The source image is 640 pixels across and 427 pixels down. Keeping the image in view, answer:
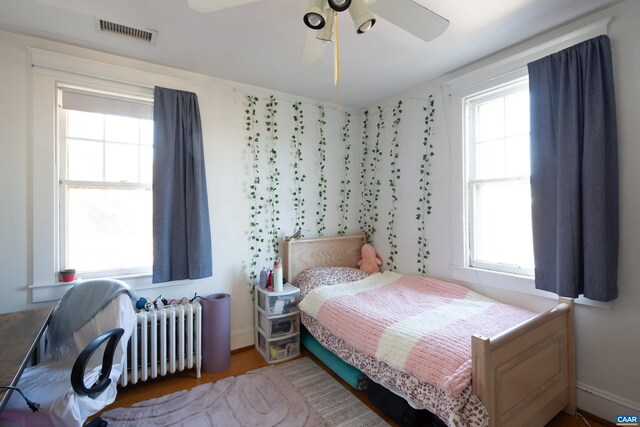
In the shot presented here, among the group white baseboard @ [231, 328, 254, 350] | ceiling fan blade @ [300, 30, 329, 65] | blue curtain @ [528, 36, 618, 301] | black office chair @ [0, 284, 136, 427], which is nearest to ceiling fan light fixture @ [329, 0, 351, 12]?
ceiling fan blade @ [300, 30, 329, 65]

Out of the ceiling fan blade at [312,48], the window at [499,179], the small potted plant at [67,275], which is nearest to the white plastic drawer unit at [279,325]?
the small potted plant at [67,275]

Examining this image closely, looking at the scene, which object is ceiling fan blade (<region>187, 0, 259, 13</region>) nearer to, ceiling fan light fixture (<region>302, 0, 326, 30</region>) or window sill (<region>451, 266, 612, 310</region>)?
ceiling fan light fixture (<region>302, 0, 326, 30</region>)

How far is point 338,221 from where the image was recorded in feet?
11.6

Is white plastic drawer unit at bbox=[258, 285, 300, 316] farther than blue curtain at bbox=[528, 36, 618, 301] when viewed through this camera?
Yes

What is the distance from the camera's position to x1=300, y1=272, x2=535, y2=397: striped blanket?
1.55 m

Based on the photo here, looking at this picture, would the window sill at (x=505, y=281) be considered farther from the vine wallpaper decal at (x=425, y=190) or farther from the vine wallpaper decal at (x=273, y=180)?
the vine wallpaper decal at (x=273, y=180)

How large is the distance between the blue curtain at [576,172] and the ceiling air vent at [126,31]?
2728 mm

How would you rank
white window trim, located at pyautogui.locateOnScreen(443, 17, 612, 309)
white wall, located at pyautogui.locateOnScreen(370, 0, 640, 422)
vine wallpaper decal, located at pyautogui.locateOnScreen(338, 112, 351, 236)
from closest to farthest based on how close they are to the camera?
1. white wall, located at pyautogui.locateOnScreen(370, 0, 640, 422)
2. white window trim, located at pyautogui.locateOnScreen(443, 17, 612, 309)
3. vine wallpaper decal, located at pyautogui.locateOnScreen(338, 112, 351, 236)

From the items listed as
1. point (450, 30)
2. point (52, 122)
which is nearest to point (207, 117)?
point (52, 122)

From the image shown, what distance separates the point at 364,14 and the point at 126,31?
1798 millimetres

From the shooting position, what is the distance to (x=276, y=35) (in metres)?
2.09

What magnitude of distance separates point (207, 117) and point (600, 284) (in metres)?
3.17

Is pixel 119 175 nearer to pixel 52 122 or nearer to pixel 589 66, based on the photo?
pixel 52 122

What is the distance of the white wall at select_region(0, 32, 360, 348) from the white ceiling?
0.13m
